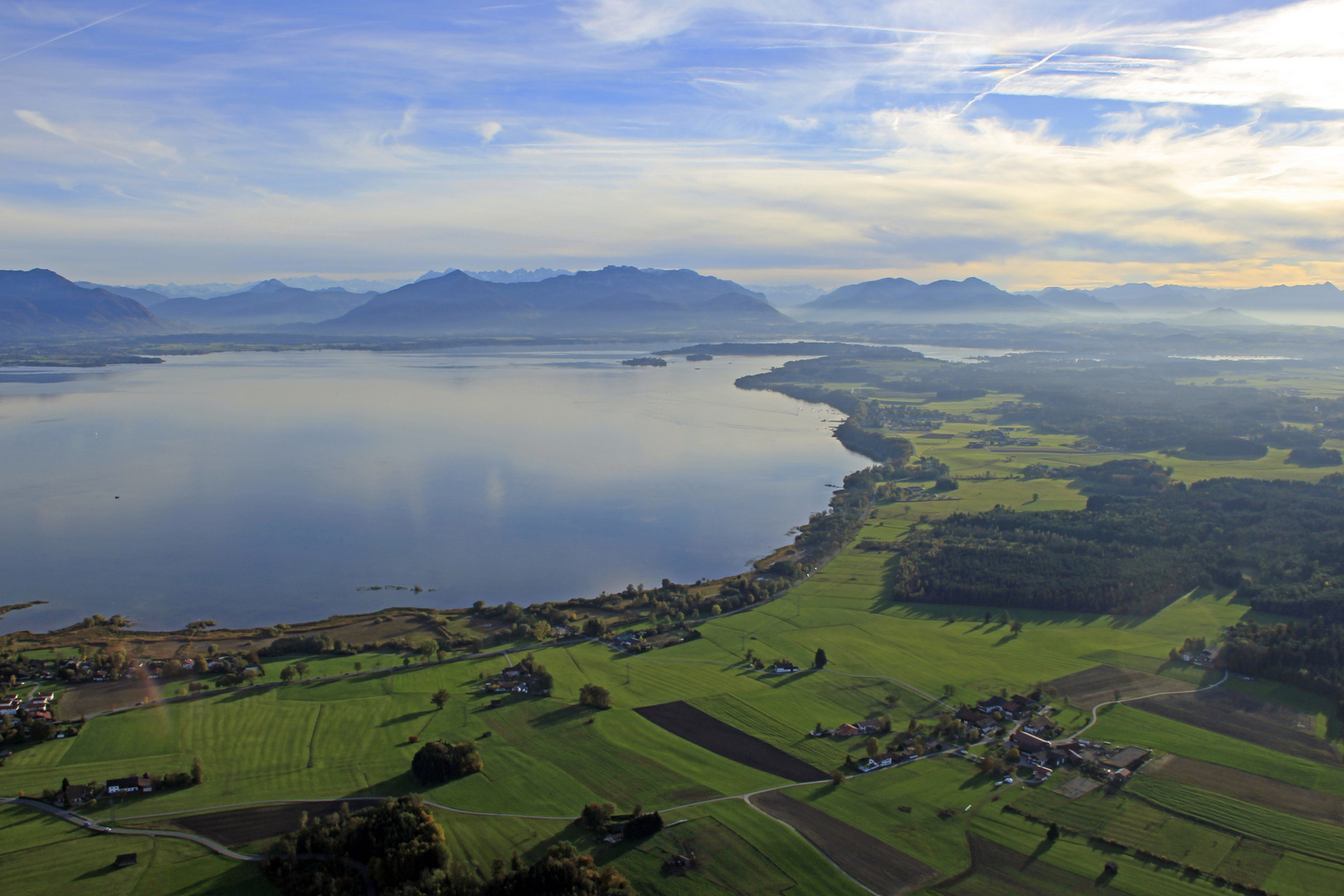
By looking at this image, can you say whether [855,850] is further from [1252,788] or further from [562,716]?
[1252,788]

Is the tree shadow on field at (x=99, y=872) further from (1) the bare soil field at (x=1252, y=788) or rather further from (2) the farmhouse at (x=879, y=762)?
(1) the bare soil field at (x=1252, y=788)

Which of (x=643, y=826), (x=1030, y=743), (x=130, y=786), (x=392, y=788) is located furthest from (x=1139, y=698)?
(x=130, y=786)

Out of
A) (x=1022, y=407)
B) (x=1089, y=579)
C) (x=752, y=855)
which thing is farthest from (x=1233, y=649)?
(x=1022, y=407)

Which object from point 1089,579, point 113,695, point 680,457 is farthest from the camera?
point 680,457

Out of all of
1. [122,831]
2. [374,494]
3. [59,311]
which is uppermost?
[59,311]

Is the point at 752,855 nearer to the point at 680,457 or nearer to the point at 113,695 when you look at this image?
the point at 113,695

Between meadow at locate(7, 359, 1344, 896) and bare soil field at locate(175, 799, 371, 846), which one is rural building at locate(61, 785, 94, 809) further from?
bare soil field at locate(175, 799, 371, 846)
